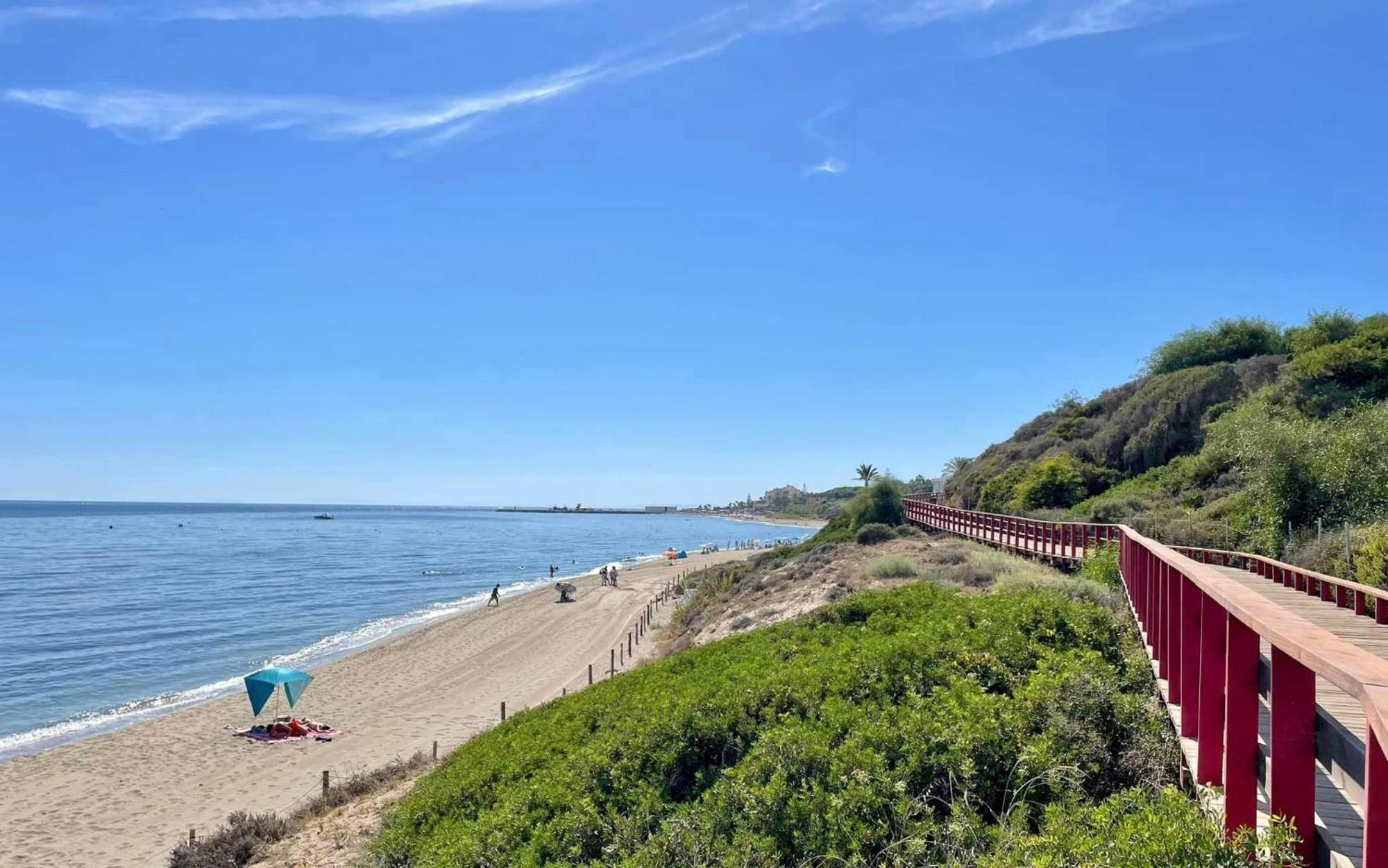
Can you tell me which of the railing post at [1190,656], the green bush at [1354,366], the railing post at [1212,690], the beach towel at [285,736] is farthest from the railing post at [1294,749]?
the green bush at [1354,366]

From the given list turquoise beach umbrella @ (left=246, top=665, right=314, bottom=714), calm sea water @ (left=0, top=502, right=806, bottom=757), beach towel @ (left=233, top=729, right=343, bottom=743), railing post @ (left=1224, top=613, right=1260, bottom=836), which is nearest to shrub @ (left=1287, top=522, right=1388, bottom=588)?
railing post @ (left=1224, top=613, right=1260, bottom=836)

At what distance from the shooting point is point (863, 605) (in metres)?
12.8

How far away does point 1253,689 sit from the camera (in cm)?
309

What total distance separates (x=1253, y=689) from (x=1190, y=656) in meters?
1.79

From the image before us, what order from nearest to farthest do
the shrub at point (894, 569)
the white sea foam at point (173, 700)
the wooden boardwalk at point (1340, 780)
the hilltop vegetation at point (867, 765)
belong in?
the wooden boardwalk at point (1340, 780) → the hilltop vegetation at point (867, 765) → the shrub at point (894, 569) → the white sea foam at point (173, 700)

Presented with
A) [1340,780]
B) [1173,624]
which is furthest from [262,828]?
[1340,780]

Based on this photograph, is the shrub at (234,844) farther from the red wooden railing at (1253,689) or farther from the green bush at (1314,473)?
the green bush at (1314,473)

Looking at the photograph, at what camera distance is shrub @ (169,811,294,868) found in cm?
1205

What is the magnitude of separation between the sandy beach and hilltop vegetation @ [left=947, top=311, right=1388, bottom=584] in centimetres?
1693

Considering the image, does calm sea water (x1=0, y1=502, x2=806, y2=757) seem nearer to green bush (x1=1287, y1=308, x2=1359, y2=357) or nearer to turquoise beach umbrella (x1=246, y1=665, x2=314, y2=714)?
turquoise beach umbrella (x1=246, y1=665, x2=314, y2=714)

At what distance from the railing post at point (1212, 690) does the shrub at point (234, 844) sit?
500 inches

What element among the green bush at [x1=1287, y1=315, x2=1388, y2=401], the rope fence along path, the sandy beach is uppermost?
the green bush at [x1=1287, y1=315, x2=1388, y2=401]

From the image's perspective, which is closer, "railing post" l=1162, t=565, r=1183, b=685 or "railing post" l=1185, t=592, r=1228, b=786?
"railing post" l=1185, t=592, r=1228, b=786

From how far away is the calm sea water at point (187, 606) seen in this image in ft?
84.0
